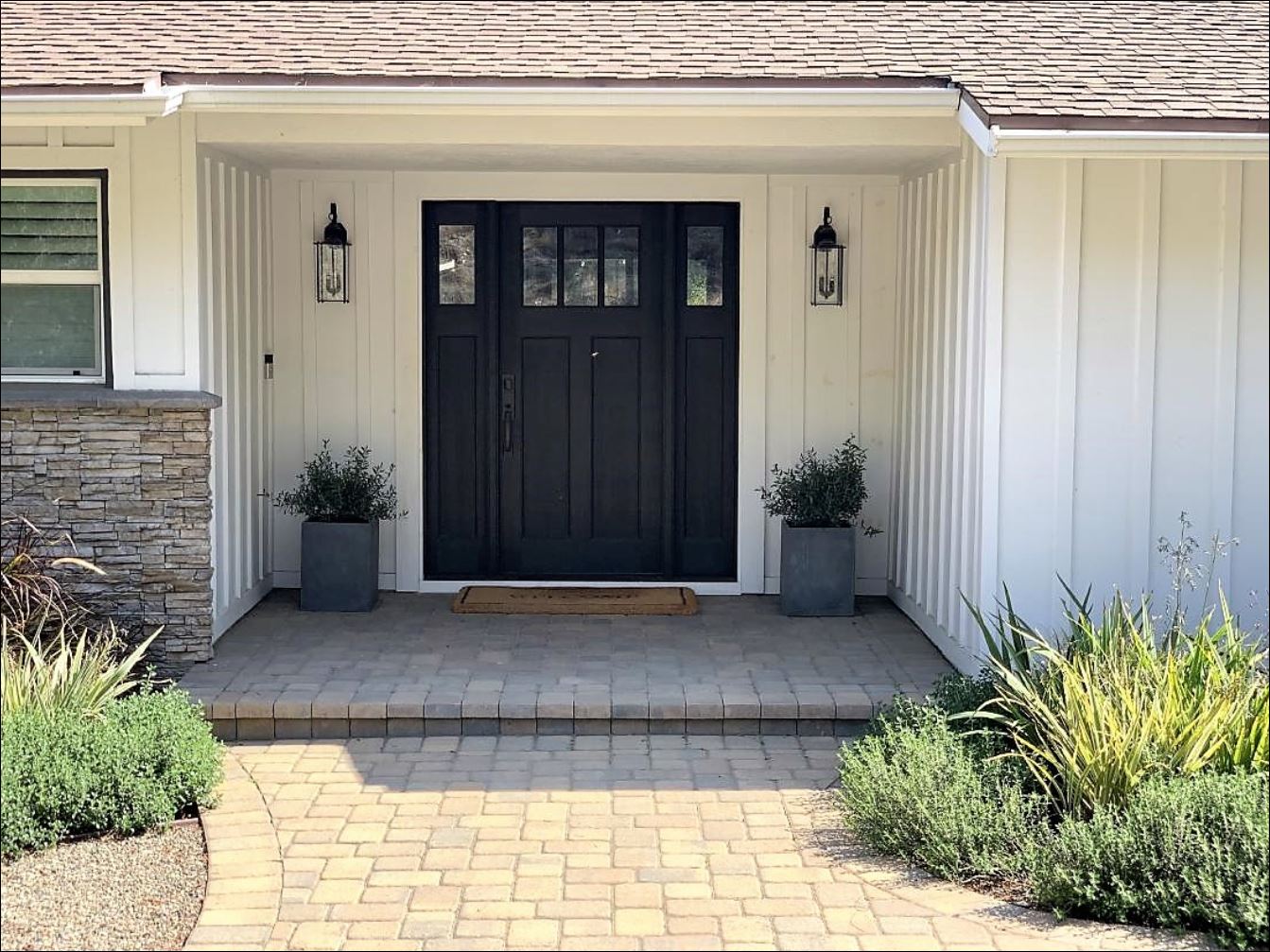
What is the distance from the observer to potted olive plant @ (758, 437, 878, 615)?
8141 millimetres

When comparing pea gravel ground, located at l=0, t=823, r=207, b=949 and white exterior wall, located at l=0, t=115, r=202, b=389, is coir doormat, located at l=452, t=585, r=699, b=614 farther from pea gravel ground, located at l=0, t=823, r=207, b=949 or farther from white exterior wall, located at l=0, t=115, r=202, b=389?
pea gravel ground, located at l=0, t=823, r=207, b=949

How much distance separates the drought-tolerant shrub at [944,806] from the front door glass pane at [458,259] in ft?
13.7

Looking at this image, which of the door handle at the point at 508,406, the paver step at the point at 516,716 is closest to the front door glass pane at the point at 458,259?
the door handle at the point at 508,406

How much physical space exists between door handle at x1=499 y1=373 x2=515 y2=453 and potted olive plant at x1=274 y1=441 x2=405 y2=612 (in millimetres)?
824

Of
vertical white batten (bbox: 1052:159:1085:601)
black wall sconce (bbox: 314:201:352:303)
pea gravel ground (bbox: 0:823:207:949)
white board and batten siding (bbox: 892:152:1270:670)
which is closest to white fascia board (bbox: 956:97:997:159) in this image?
white board and batten siding (bbox: 892:152:1270:670)

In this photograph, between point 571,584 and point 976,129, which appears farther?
point 571,584

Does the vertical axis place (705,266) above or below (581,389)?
above

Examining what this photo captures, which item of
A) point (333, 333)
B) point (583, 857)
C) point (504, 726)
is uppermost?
point (333, 333)

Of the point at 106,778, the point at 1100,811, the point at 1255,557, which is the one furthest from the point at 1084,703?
the point at 106,778

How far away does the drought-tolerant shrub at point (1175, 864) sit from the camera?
429 centimetres

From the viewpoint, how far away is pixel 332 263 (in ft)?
28.1

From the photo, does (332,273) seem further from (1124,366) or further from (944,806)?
(944,806)

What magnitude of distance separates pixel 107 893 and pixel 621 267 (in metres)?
4.98

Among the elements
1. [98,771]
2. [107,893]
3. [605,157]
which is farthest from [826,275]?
[107,893]
